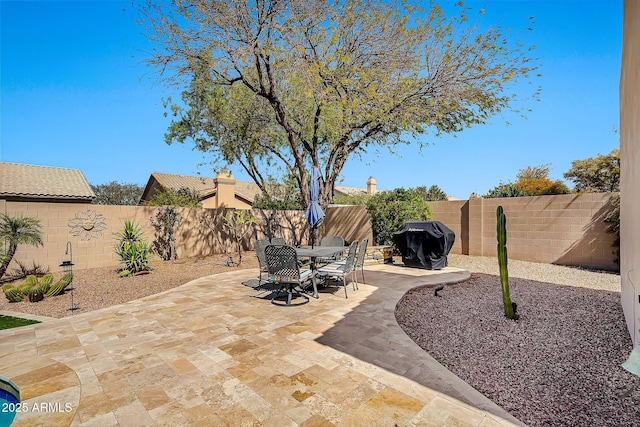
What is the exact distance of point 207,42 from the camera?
27.1ft

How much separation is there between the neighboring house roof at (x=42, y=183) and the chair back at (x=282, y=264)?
1562 cm

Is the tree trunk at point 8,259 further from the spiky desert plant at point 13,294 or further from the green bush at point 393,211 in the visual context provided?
the green bush at point 393,211

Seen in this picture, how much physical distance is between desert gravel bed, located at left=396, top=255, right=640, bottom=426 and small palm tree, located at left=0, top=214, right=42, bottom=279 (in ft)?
29.0

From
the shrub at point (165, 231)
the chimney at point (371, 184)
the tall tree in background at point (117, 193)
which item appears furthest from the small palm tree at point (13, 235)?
the chimney at point (371, 184)

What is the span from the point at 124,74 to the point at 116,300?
7023mm

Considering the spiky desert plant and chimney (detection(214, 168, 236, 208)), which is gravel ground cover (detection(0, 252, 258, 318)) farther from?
chimney (detection(214, 168, 236, 208))

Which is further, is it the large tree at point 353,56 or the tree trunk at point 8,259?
the large tree at point 353,56

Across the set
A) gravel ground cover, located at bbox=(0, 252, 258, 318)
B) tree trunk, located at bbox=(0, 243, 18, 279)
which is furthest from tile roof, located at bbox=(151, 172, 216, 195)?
tree trunk, located at bbox=(0, 243, 18, 279)

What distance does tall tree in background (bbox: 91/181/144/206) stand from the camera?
2778cm

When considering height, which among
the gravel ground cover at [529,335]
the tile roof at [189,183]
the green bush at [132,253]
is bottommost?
the gravel ground cover at [529,335]

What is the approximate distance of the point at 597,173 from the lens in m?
19.0

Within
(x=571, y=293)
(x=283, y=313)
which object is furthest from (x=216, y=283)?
(x=571, y=293)

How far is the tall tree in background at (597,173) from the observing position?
17672 mm

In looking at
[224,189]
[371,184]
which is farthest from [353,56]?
[371,184]
